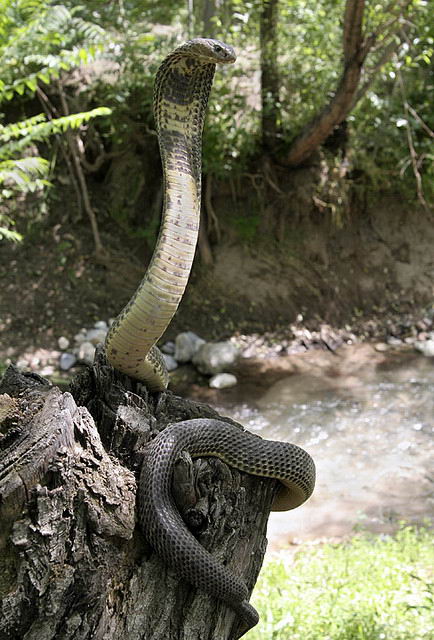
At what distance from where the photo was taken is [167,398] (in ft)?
9.67

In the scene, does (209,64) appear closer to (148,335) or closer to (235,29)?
(148,335)

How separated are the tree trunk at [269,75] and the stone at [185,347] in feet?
11.3

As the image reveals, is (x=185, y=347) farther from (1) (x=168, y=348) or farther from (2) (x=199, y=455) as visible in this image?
(2) (x=199, y=455)

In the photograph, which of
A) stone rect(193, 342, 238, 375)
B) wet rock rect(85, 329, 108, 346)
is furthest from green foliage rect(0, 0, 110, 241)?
stone rect(193, 342, 238, 375)

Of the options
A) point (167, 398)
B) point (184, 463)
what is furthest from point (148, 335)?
point (184, 463)

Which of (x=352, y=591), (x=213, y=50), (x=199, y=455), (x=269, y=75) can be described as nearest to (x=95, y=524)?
(x=199, y=455)

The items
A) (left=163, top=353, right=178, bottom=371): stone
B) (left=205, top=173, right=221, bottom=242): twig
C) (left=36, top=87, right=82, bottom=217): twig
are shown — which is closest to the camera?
(left=163, top=353, right=178, bottom=371): stone

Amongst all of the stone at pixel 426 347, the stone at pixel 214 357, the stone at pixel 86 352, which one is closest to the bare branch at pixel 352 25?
the stone at pixel 214 357

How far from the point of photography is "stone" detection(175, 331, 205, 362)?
356 inches

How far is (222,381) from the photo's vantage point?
8.50 m

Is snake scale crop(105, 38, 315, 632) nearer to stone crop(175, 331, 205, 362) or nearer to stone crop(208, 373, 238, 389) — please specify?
stone crop(208, 373, 238, 389)

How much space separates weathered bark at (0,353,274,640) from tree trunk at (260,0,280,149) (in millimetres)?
8054

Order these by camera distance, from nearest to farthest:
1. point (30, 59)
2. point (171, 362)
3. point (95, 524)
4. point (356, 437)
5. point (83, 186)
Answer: point (95, 524) → point (30, 59) → point (356, 437) → point (171, 362) → point (83, 186)

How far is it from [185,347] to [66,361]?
5.54 ft
